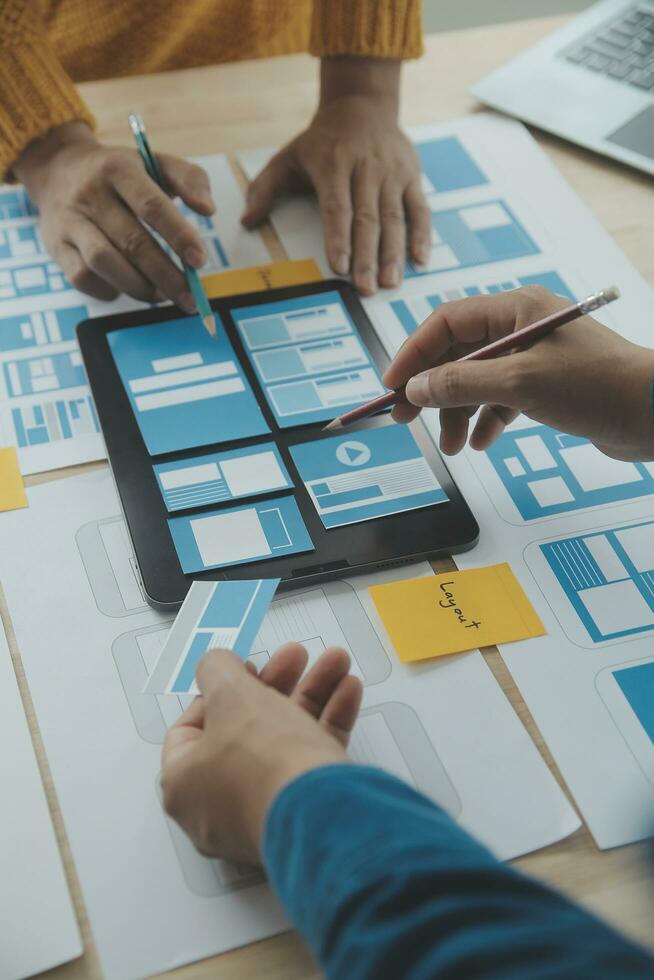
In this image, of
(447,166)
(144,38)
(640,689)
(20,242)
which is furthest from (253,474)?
(144,38)

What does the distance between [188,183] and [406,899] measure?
0.77m

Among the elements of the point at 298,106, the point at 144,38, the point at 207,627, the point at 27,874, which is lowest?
the point at 27,874

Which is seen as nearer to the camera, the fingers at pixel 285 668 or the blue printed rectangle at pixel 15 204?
the fingers at pixel 285 668

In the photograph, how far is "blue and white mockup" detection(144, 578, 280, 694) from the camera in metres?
0.65

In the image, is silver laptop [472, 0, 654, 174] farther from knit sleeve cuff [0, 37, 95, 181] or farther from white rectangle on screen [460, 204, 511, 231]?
knit sleeve cuff [0, 37, 95, 181]

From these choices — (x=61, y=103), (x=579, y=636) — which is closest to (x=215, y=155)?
(x=61, y=103)

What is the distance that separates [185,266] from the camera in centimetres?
93

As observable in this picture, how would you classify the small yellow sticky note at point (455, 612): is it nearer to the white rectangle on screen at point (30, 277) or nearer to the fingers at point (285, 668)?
the fingers at point (285, 668)

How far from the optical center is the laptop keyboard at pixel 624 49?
1.21 m

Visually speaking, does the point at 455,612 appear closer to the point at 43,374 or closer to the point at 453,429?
the point at 453,429

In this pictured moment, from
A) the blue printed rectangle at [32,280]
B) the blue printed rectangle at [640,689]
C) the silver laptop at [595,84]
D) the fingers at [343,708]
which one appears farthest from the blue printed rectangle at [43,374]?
the silver laptop at [595,84]

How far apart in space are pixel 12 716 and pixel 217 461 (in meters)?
0.26

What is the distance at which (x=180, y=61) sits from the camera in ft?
4.23

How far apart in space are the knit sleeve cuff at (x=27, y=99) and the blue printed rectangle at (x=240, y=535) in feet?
1.72
